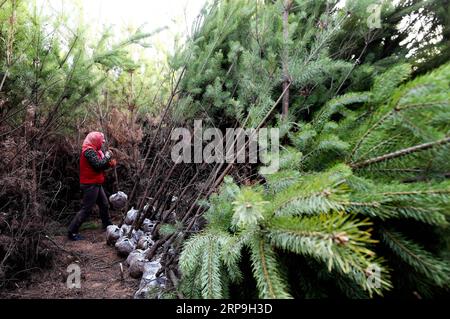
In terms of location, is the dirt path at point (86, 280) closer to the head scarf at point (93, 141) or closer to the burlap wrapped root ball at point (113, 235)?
the burlap wrapped root ball at point (113, 235)

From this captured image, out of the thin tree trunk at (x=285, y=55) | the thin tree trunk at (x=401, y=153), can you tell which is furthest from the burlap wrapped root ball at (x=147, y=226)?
the thin tree trunk at (x=401, y=153)

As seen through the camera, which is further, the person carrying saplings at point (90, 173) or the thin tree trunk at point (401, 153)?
A: the person carrying saplings at point (90, 173)

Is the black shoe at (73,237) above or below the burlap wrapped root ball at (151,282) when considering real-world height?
above

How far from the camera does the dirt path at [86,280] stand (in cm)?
258

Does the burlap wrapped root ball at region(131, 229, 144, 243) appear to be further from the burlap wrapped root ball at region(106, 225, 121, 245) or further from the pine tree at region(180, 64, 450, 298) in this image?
the pine tree at region(180, 64, 450, 298)

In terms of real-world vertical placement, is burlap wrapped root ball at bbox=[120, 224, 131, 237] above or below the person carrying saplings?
below

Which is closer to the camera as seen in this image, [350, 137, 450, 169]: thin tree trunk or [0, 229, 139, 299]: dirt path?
[350, 137, 450, 169]: thin tree trunk

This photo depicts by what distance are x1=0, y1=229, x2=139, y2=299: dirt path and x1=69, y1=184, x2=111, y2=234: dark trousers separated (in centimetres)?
57

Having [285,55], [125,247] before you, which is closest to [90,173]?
[125,247]

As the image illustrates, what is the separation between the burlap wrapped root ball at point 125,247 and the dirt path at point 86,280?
0.29 ft

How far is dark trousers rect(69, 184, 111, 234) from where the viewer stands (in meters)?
4.11

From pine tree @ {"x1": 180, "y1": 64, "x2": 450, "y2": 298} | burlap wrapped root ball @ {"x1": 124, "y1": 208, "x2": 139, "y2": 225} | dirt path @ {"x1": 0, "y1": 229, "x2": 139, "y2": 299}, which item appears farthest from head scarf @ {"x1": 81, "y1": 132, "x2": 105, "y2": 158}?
pine tree @ {"x1": 180, "y1": 64, "x2": 450, "y2": 298}
